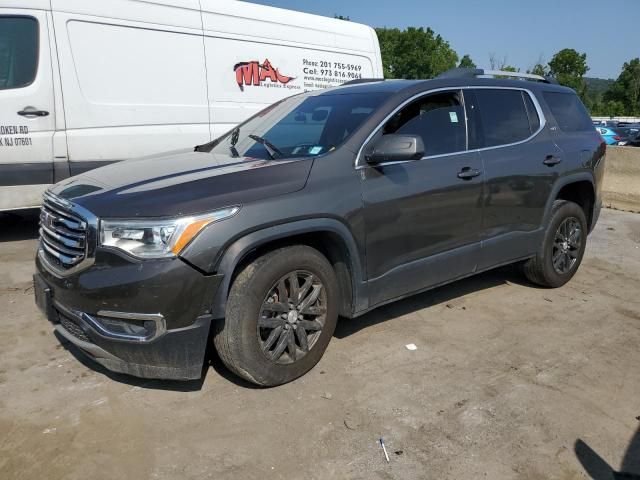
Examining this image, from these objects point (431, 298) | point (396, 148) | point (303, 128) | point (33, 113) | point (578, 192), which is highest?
point (33, 113)

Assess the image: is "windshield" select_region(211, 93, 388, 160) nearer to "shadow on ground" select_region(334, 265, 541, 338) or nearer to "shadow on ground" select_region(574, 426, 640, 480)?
"shadow on ground" select_region(334, 265, 541, 338)

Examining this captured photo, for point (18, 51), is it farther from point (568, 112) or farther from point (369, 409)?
point (568, 112)

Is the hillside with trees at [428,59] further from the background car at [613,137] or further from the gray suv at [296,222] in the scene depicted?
the gray suv at [296,222]

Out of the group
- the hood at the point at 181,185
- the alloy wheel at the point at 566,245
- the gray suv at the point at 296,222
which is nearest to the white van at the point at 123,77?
the gray suv at the point at 296,222

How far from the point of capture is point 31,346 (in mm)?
3770

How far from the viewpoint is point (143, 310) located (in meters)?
2.78

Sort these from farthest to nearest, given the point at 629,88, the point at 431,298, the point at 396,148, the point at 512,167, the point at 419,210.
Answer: the point at 629,88, the point at 431,298, the point at 512,167, the point at 419,210, the point at 396,148

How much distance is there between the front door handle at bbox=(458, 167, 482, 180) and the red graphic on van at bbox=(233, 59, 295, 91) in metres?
4.16

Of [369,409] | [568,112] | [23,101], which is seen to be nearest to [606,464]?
[369,409]

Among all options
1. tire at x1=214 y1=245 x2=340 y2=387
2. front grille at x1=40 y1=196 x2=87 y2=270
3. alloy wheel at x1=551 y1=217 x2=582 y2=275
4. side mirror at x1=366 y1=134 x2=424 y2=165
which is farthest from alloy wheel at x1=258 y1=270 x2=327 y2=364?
alloy wheel at x1=551 y1=217 x2=582 y2=275

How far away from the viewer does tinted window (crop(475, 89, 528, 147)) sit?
14.2 feet

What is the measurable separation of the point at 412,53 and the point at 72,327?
62369 mm

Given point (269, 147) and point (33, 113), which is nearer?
point (269, 147)

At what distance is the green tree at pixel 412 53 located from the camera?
6069cm
